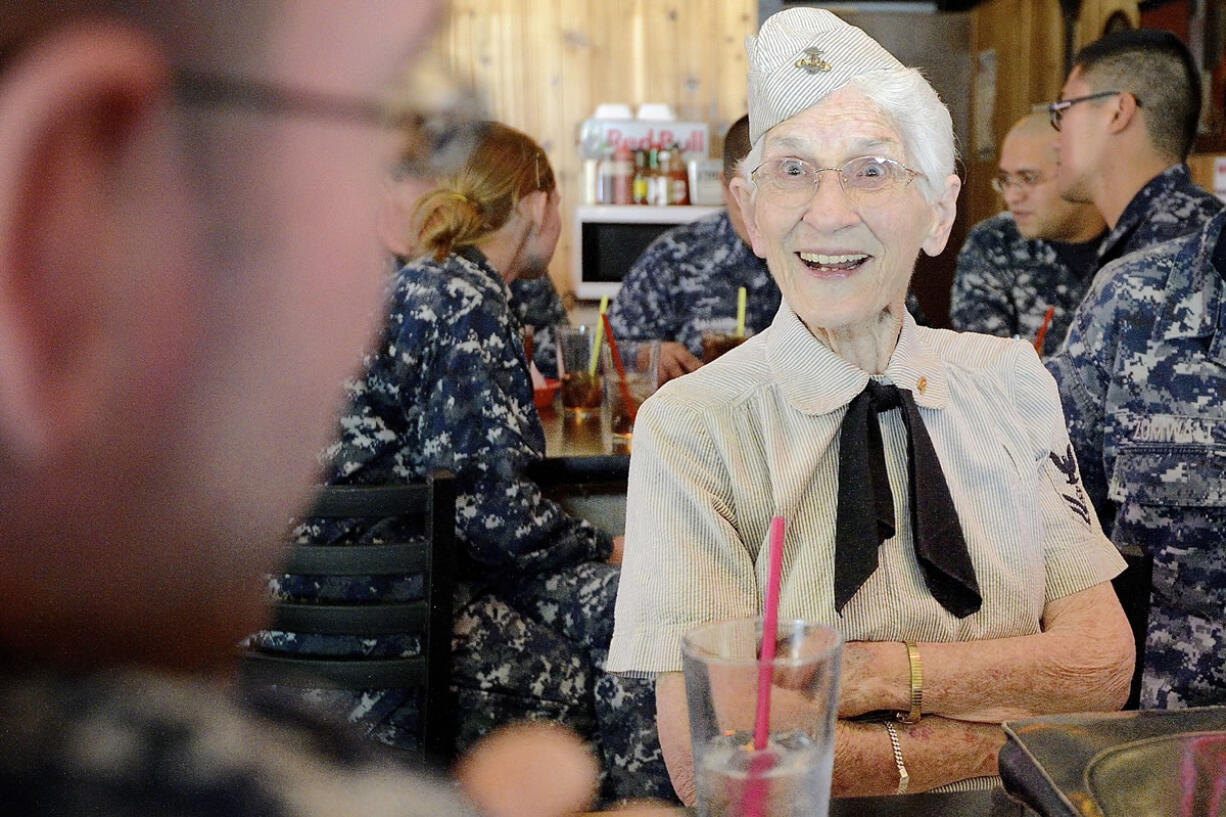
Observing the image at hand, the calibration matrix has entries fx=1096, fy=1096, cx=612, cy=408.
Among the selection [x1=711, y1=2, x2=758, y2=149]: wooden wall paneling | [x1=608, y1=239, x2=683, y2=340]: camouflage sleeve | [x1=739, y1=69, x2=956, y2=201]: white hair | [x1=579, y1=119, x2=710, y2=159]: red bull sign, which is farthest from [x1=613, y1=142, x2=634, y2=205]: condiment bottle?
[x1=739, y1=69, x2=956, y2=201]: white hair

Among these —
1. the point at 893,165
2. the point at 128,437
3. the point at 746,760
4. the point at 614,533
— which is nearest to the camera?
the point at 128,437

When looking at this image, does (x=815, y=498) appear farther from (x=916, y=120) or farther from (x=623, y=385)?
(x=623, y=385)

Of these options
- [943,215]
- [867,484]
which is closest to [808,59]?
[943,215]

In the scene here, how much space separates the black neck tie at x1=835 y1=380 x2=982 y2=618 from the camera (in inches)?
42.2

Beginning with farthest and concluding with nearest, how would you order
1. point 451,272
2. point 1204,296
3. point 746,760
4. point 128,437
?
point 451,272 < point 1204,296 < point 746,760 < point 128,437

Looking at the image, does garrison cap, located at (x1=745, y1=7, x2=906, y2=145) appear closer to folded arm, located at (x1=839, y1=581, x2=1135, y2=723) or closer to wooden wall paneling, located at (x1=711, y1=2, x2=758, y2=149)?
folded arm, located at (x1=839, y1=581, x2=1135, y2=723)

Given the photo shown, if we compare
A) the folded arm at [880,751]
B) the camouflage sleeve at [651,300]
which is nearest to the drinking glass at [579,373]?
the camouflage sleeve at [651,300]

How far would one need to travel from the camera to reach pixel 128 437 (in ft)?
0.84

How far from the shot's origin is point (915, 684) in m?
1.04

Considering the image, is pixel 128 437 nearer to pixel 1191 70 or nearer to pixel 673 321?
pixel 1191 70

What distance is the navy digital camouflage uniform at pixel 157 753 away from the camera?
0.26 m

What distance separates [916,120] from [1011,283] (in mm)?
2365

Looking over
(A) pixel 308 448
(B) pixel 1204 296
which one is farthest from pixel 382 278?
(B) pixel 1204 296

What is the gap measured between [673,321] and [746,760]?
273 centimetres
